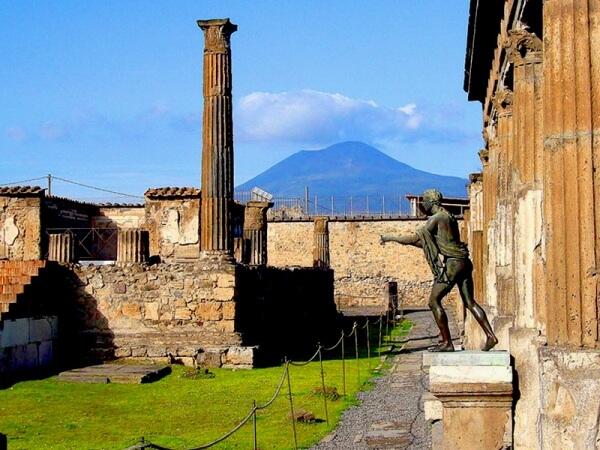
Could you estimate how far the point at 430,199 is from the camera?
28.5 ft

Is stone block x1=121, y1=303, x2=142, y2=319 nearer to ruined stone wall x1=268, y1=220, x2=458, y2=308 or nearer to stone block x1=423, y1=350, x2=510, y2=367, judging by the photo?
stone block x1=423, y1=350, x2=510, y2=367

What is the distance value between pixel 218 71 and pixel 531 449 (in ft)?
45.2

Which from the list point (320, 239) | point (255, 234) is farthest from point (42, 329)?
point (320, 239)

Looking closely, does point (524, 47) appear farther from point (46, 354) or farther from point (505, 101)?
point (46, 354)

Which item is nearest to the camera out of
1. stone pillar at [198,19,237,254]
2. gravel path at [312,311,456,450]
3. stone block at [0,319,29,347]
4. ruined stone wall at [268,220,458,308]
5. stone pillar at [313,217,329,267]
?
gravel path at [312,311,456,450]

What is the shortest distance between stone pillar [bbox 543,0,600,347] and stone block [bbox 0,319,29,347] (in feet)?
38.9

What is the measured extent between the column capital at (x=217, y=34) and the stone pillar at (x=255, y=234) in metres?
6.62

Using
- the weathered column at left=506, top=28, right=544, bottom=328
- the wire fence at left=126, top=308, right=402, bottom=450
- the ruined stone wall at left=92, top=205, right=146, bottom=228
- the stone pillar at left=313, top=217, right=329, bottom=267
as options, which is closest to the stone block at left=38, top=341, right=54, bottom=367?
the wire fence at left=126, top=308, right=402, bottom=450

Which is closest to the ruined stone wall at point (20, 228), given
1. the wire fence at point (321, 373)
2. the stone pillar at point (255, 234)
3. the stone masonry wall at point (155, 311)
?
the stone pillar at point (255, 234)

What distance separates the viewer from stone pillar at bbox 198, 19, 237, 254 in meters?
19.3

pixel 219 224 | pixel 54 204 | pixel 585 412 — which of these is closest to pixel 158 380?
pixel 219 224

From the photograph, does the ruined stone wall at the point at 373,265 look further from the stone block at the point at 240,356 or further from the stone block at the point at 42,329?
the stone block at the point at 42,329

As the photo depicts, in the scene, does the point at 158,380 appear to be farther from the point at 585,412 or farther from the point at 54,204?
the point at 54,204

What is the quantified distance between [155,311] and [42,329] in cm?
219
